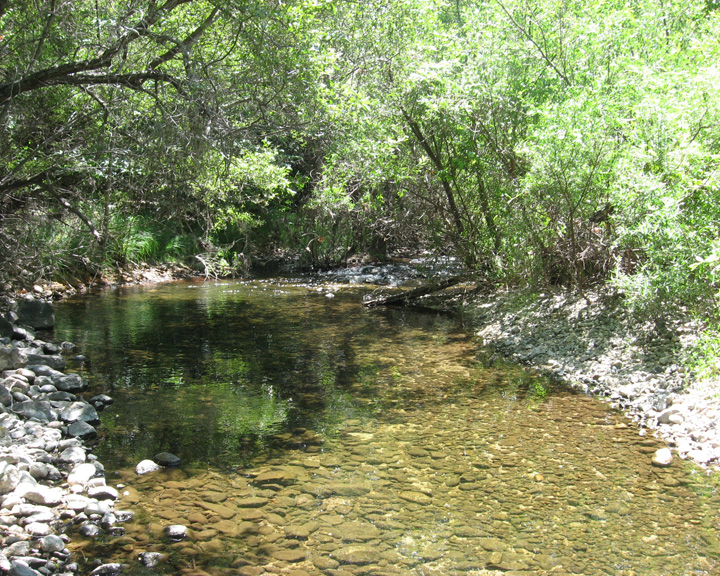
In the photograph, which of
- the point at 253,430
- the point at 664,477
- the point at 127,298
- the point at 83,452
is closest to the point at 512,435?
the point at 664,477

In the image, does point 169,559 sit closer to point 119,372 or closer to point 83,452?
point 83,452

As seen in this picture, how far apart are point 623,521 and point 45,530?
4.43 metres

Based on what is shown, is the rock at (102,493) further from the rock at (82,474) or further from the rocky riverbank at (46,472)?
the rock at (82,474)

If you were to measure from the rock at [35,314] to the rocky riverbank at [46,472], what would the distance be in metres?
3.14

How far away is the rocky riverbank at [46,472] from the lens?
405 cm

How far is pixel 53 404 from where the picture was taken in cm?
666

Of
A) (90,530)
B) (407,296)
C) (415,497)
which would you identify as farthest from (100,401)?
(407,296)

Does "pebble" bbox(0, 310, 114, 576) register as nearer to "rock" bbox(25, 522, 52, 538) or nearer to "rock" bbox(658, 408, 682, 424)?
"rock" bbox(25, 522, 52, 538)

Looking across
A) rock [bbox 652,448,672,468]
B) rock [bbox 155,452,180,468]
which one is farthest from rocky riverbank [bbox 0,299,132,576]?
rock [bbox 652,448,672,468]

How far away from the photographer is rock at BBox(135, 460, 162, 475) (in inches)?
212

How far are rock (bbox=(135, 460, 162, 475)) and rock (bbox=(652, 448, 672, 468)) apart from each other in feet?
15.6

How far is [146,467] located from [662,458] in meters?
4.93

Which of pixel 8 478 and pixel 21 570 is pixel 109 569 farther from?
pixel 8 478

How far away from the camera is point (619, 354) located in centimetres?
820
